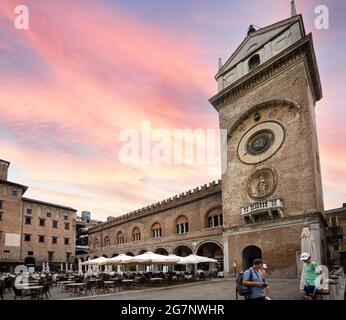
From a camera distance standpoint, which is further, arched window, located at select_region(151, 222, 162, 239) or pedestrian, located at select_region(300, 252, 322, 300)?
arched window, located at select_region(151, 222, 162, 239)

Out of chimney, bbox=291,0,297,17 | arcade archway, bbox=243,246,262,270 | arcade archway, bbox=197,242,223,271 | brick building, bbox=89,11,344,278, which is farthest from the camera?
arcade archway, bbox=197,242,223,271

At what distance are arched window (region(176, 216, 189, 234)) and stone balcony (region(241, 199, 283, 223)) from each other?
10.7 m

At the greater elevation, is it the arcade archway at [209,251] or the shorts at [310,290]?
the shorts at [310,290]

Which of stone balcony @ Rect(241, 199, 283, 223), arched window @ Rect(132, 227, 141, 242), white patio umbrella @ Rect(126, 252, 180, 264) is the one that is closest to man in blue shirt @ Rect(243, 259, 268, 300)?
white patio umbrella @ Rect(126, 252, 180, 264)

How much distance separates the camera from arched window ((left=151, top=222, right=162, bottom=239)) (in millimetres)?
40219

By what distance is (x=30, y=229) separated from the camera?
51.9 metres

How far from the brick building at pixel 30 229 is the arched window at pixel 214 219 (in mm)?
28525

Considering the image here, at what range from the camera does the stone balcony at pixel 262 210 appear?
79.4 ft

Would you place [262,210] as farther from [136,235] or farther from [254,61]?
[136,235]

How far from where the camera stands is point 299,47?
83.1 ft

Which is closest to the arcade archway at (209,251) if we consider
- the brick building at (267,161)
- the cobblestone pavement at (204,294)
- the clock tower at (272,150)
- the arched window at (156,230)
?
the brick building at (267,161)

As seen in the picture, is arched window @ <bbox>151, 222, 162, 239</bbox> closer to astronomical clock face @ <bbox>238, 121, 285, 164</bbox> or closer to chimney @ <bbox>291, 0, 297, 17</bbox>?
astronomical clock face @ <bbox>238, 121, 285, 164</bbox>

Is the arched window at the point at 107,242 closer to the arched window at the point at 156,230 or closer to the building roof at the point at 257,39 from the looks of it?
the arched window at the point at 156,230
